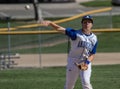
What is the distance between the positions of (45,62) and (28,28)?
Answer: 5.71ft

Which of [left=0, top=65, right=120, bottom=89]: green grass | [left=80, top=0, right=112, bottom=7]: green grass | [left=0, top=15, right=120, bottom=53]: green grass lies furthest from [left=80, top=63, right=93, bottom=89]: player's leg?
[left=80, top=0, right=112, bottom=7]: green grass

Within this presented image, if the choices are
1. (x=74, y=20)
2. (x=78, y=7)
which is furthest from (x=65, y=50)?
(x=78, y=7)

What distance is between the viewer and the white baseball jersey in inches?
396

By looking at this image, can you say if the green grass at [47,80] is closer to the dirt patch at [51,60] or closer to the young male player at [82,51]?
the young male player at [82,51]

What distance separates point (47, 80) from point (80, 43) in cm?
474

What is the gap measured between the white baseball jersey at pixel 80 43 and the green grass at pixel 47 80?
3.23m

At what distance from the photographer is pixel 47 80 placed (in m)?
14.7

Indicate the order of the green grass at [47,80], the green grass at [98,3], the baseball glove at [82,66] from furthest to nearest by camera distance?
the green grass at [98,3]
the green grass at [47,80]
the baseball glove at [82,66]

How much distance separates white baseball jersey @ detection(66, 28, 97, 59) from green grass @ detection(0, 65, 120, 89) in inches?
127

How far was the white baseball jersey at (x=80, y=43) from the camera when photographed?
10070mm

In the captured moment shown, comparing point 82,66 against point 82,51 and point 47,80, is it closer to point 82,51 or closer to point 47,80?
point 82,51

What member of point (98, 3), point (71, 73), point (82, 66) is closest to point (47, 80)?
point (71, 73)

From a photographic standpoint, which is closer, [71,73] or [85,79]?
[85,79]

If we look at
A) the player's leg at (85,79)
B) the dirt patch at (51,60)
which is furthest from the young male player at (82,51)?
the dirt patch at (51,60)
